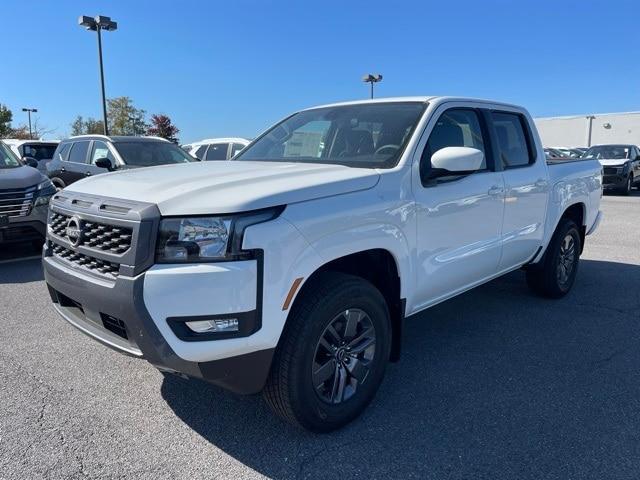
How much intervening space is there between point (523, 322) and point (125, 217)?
362cm

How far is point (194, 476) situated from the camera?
2.50 m

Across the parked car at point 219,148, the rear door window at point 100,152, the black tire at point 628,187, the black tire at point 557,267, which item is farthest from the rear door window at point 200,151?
the black tire at point 628,187

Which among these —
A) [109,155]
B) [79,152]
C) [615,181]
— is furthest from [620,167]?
[79,152]

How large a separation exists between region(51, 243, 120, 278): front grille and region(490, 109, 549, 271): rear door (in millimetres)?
2964

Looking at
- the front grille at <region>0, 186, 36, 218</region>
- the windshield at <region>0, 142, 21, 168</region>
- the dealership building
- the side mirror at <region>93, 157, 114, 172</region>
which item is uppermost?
the dealership building

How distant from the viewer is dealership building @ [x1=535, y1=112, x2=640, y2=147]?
1827 inches

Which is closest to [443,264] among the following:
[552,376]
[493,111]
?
[552,376]

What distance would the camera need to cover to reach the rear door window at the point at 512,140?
435 cm

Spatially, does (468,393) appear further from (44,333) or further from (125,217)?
(44,333)

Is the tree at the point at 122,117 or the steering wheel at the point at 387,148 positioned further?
the tree at the point at 122,117

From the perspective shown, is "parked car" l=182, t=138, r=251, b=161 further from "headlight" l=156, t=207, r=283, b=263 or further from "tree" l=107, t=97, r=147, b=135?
"tree" l=107, t=97, r=147, b=135

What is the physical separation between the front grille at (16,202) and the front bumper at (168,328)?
4.90 m

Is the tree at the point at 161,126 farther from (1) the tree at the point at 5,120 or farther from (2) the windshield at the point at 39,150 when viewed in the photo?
(2) the windshield at the point at 39,150

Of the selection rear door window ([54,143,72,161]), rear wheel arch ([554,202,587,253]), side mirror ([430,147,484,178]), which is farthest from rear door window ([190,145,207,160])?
side mirror ([430,147,484,178])
